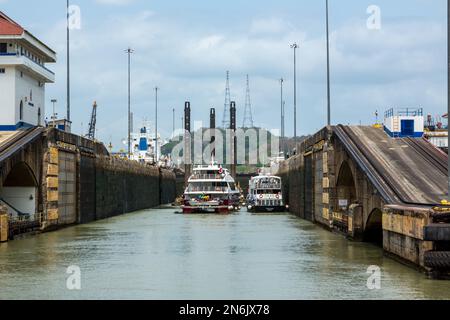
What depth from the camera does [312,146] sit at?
6216 cm

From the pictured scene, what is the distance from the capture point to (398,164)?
43312mm

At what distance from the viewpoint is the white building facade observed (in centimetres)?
6788

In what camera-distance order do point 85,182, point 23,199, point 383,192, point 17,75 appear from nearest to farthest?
point 383,192
point 23,199
point 85,182
point 17,75

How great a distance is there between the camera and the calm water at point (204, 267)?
2434 centimetres

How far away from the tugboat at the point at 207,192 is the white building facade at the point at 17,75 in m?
17.2

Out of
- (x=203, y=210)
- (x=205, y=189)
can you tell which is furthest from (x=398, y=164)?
(x=203, y=210)

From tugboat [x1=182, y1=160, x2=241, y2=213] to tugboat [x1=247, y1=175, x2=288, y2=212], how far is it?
4.36 meters

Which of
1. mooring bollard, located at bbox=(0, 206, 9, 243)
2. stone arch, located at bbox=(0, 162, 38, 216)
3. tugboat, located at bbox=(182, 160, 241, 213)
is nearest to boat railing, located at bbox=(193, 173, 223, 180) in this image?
tugboat, located at bbox=(182, 160, 241, 213)

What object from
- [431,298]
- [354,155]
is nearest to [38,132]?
[354,155]

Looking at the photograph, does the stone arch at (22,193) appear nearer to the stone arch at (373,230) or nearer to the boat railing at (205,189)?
the stone arch at (373,230)

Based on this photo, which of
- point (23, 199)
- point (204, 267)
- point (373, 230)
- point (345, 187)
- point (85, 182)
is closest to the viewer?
point (204, 267)

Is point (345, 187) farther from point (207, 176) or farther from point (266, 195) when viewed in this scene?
point (266, 195)

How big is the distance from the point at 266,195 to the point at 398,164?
41.9 metres
